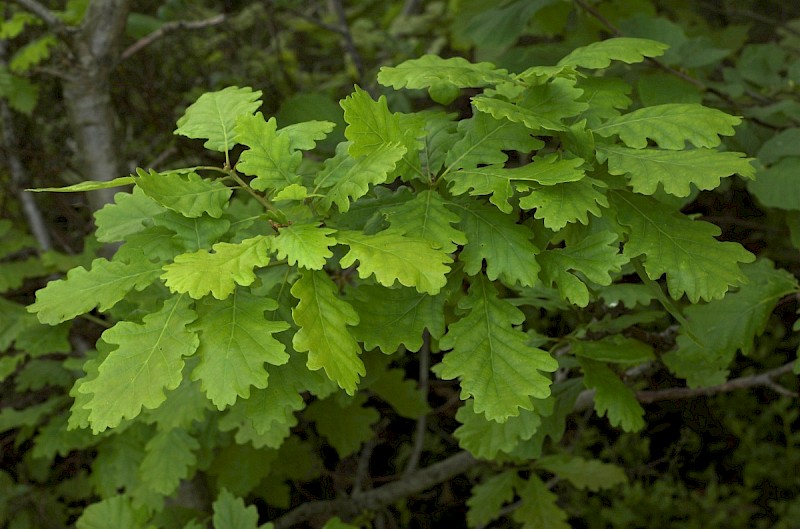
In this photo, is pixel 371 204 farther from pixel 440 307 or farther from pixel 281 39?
pixel 281 39

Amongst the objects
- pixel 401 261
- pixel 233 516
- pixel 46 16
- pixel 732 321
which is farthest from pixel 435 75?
pixel 46 16

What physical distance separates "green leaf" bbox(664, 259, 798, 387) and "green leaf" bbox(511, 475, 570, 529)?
665mm

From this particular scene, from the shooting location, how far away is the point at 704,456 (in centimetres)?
328

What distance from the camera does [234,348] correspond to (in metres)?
1.00

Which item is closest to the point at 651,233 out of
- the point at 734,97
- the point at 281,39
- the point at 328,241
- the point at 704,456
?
the point at 328,241

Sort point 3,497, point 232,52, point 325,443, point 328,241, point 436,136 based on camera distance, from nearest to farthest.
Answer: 1. point 328,241
2. point 436,136
3. point 3,497
4. point 325,443
5. point 232,52

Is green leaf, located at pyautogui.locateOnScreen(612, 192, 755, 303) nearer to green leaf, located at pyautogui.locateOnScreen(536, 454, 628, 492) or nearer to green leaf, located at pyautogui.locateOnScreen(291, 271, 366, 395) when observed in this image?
green leaf, located at pyautogui.locateOnScreen(291, 271, 366, 395)

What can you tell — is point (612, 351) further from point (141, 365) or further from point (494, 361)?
point (141, 365)

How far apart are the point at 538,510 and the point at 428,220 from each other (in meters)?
1.30

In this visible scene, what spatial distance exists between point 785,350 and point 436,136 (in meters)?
3.00

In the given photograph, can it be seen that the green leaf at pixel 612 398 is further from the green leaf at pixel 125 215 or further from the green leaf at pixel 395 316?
the green leaf at pixel 125 215

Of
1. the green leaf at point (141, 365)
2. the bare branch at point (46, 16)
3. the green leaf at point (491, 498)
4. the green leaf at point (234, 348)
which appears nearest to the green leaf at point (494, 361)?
the green leaf at point (234, 348)

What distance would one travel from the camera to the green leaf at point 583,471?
2.13m

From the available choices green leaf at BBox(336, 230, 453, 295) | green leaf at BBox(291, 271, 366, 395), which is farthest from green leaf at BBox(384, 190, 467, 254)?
green leaf at BBox(291, 271, 366, 395)
